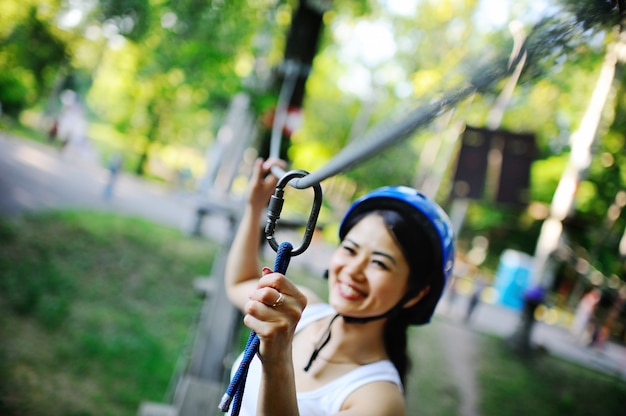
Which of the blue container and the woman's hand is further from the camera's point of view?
the blue container

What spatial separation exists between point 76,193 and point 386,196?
1339 centimetres

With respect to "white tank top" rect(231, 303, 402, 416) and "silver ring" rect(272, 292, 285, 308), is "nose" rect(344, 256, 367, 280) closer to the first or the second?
"white tank top" rect(231, 303, 402, 416)

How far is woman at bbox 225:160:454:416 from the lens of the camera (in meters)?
1.48

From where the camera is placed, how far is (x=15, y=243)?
7336 millimetres

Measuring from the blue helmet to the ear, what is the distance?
0.06 feet

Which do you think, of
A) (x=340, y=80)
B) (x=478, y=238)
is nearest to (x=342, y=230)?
(x=478, y=238)

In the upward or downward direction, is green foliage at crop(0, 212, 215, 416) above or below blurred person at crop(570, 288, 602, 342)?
below

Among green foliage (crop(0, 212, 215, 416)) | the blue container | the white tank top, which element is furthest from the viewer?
the blue container

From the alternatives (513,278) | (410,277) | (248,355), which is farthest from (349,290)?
(513,278)

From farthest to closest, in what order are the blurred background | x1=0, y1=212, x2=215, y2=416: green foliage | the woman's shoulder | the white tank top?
1. x1=0, y1=212, x2=215, y2=416: green foliage
2. the blurred background
3. the woman's shoulder
4. the white tank top

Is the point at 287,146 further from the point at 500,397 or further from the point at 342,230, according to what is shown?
the point at 500,397

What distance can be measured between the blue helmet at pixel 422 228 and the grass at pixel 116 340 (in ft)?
14.9

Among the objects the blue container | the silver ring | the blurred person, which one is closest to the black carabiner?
the silver ring

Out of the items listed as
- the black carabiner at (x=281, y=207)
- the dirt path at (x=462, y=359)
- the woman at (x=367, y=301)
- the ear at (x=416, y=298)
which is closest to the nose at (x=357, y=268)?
the woman at (x=367, y=301)
